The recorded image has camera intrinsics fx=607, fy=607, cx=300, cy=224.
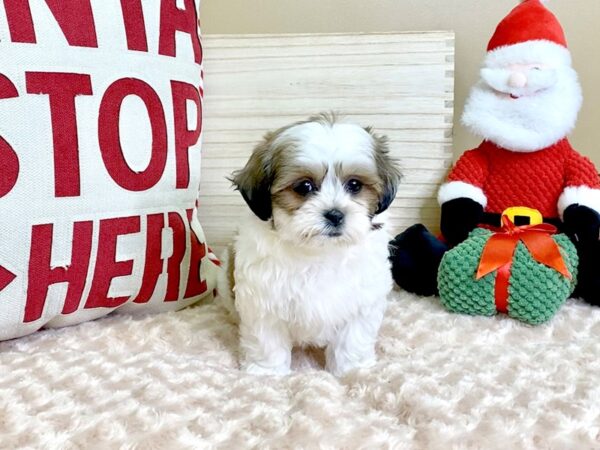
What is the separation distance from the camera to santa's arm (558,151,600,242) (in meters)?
1.42

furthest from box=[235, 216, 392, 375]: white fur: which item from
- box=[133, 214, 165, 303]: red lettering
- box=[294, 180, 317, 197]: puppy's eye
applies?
box=[133, 214, 165, 303]: red lettering

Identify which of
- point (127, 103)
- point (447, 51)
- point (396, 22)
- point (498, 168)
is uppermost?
point (396, 22)

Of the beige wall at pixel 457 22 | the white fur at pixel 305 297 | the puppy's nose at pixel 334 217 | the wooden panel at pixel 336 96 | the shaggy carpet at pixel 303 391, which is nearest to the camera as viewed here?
the shaggy carpet at pixel 303 391

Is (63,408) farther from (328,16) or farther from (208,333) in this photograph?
(328,16)

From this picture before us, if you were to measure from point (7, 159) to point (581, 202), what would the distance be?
1.24m

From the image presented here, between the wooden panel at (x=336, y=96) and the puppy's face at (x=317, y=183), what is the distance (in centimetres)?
55

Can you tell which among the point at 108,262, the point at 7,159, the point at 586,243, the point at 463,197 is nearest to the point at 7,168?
the point at 7,159

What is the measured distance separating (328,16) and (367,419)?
4.32 feet

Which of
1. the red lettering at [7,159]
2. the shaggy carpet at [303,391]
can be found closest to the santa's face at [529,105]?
the shaggy carpet at [303,391]

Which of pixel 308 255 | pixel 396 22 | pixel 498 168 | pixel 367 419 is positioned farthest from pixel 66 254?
pixel 396 22

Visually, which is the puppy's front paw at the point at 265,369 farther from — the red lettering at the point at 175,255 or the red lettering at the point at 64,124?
the red lettering at the point at 64,124

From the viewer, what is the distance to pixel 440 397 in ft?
3.21

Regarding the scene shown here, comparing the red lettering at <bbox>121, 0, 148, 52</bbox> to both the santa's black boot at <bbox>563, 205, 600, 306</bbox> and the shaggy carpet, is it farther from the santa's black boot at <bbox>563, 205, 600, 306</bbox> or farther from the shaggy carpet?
the santa's black boot at <bbox>563, 205, 600, 306</bbox>

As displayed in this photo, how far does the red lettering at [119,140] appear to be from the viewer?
1.24 metres
